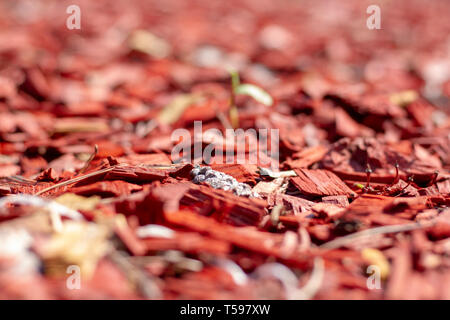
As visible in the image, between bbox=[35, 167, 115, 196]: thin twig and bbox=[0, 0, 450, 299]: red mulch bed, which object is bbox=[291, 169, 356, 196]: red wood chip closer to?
bbox=[0, 0, 450, 299]: red mulch bed

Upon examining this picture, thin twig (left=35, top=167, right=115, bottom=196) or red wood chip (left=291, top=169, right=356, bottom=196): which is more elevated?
thin twig (left=35, top=167, right=115, bottom=196)

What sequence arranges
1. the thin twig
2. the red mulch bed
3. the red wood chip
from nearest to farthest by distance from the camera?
the red mulch bed → the thin twig → the red wood chip

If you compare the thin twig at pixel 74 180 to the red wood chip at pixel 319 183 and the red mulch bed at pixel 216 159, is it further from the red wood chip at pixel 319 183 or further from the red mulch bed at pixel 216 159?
the red wood chip at pixel 319 183

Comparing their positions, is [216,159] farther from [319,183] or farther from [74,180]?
[74,180]

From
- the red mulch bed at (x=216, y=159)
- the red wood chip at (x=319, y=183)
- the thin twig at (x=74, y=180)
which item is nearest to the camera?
the red mulch bed at (x=216, y=159)

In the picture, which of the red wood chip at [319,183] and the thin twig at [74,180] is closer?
the thin twig at [74,180]

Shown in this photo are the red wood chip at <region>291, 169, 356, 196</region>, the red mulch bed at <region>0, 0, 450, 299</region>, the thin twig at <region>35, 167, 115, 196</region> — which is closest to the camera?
the red mulch bed at <region>0, 0, 450, 299</region>

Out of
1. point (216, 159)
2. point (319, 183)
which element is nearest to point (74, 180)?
point (216, 159)

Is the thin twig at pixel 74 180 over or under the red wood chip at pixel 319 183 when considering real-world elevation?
over

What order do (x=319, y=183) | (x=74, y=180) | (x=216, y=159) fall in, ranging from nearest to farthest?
1. (x=74, y=180)
2. (x=319, y=183)
3. (x=216, y=159)

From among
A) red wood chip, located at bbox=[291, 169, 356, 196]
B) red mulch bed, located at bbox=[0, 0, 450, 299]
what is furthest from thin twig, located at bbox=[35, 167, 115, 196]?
red wood chip, located at bbox=[291, 169, 356, 196]

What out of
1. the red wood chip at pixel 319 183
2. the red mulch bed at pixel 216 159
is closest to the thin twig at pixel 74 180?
the red mulch bed at pixel 216 159
